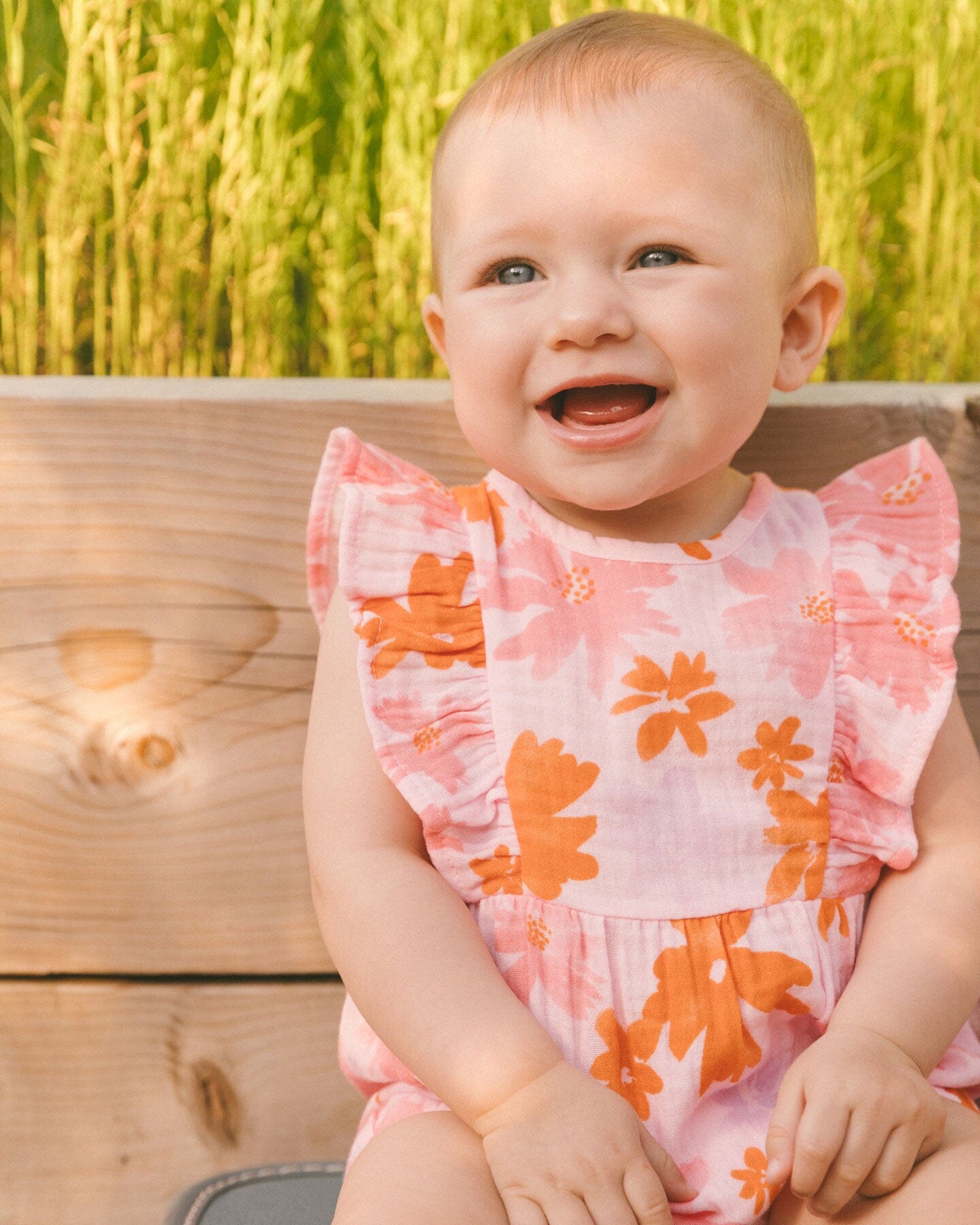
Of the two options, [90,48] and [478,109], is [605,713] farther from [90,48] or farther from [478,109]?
[90,48]

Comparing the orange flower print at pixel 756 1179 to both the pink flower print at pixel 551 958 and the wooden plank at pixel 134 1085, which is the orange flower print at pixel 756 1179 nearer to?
the pink flower print at pixel 551 958

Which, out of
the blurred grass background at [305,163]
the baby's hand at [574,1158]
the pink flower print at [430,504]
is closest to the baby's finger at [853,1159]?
the baby's hand at [574,1158]

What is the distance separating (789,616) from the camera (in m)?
0.96

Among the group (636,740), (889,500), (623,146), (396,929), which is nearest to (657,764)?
(636,740)

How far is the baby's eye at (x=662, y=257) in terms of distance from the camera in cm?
88

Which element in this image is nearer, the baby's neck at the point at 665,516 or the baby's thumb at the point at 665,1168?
the baby's thumb at the point at 665,1168

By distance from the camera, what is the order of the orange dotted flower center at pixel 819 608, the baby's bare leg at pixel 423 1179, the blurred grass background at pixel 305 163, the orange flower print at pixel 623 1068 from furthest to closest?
the blurred grass background at pixel 305 163, the orange dotted flower center at pixel 819 608, the orange flower print at pixel 623 1068, the baby's bare leg at pixel 423 1179

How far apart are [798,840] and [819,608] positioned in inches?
7.5

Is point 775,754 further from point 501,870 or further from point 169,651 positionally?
point 169,651

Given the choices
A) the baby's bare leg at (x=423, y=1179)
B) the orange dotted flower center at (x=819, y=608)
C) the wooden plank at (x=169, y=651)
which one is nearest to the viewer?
the baby's bare leg at (x=423, y=1179)

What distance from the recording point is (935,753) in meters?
0.98

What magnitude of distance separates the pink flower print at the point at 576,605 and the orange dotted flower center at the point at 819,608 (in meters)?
0.11

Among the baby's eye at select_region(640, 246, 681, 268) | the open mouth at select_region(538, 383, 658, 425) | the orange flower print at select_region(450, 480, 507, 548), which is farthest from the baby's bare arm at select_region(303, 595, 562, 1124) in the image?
the baby's eye at select_region(640, 246, 681, 268)

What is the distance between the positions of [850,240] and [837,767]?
2.17 ft
